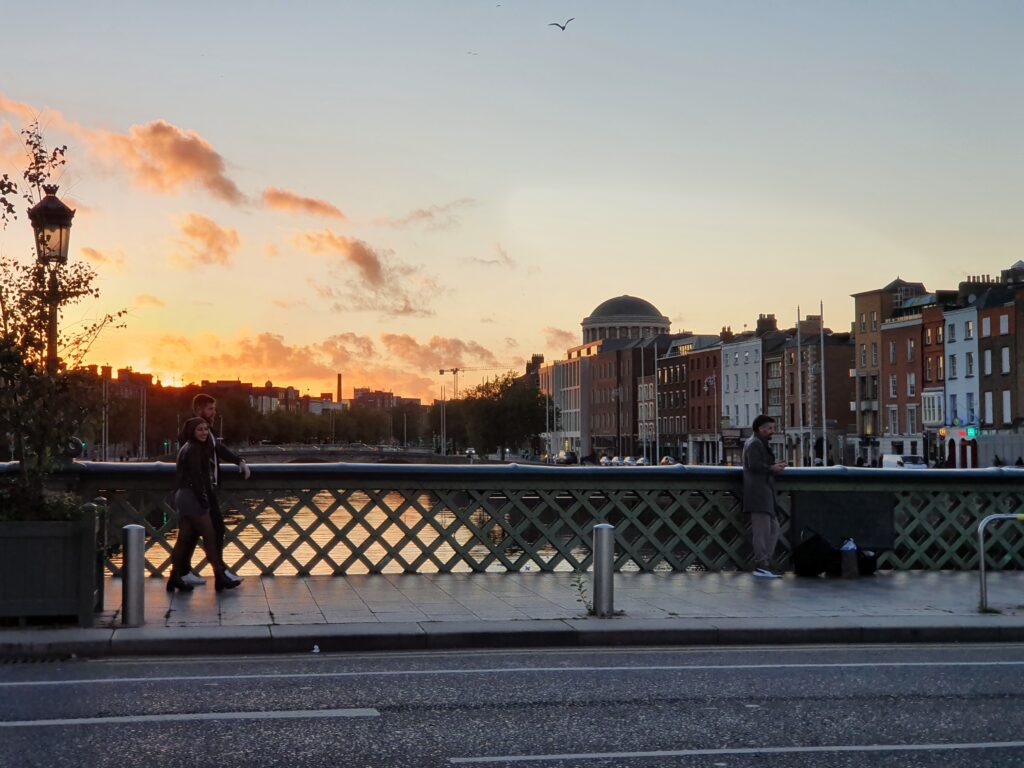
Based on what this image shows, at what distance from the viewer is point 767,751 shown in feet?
25.9

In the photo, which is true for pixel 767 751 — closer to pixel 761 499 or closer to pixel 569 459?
pixel 761 499

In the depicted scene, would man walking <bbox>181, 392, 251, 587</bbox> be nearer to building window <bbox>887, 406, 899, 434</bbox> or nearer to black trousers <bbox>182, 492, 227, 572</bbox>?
black trousers <bbox>182, 492, 227, 572</bbox>

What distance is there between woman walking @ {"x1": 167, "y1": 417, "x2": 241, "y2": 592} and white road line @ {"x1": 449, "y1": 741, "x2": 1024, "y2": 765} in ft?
26.8

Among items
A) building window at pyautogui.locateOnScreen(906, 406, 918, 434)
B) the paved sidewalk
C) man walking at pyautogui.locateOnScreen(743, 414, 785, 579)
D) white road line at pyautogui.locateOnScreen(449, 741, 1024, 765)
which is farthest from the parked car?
white road line at pyautogui.locateOnScreen(449, 741, 1024, 765)

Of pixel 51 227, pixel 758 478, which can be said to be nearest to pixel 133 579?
pixel 51 227

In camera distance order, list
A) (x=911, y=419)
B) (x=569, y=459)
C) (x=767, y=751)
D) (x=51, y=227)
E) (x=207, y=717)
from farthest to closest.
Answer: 1. (x=569, y=459)
2. (x=911, y=419)
3. (x=51, y=227)
4. (x=207, y=717)
5. (x=767, y=751)

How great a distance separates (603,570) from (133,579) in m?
4.50

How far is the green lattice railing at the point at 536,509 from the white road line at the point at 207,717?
7.53m

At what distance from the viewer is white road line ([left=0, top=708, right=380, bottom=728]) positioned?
8602 millimetres

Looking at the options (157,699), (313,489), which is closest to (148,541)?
(313,489)

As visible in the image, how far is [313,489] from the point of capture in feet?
55.4

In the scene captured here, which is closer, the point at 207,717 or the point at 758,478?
the point at 207,717

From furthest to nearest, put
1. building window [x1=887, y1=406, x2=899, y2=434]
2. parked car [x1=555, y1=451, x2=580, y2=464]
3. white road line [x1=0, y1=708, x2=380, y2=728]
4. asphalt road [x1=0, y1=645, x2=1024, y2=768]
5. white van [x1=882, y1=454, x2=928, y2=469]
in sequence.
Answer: parked car [x1=555, y1=451, x2=580, y2=464] → building window [x1=887, y1=406, x2=899, y2=434] → white van [x1=882, y1=454, x2=928, y2=469] → white road line [x1=0, y1=708, x2=380, y2=728] → asphalt road [x1=0, y1=645, x2=1024, y2=768]

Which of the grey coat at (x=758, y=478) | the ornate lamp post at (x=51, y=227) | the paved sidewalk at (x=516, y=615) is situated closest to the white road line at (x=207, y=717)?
the paved sidewalk at (x=516, y=615)
